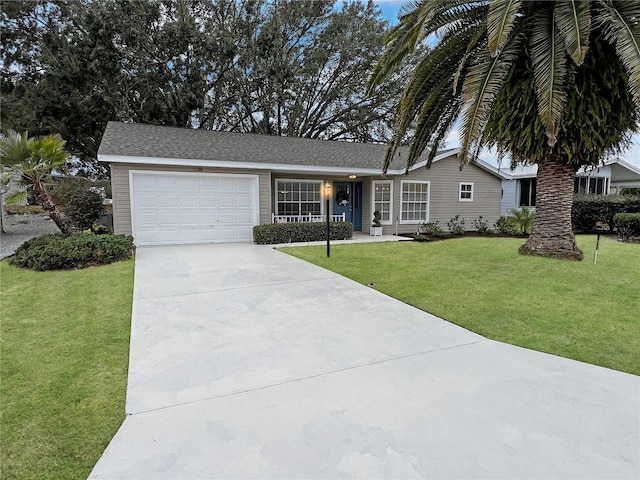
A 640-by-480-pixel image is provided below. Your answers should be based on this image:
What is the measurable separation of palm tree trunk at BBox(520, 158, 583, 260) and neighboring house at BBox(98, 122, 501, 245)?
6.18 m

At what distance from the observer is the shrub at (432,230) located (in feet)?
43.4

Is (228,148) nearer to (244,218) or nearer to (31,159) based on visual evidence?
(244,218)

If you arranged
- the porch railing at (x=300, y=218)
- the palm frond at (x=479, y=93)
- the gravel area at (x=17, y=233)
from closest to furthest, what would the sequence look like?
the palm frond at (x=479, y=93) → the gravel area at (x=17, y=233) → the porch railing at (x=300, y=218)

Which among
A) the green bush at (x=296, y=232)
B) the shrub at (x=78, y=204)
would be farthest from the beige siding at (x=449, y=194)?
the shrub at (x=78, y=204)

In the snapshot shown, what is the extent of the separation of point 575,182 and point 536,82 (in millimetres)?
15387

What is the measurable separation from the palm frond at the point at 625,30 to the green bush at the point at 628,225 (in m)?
7.64

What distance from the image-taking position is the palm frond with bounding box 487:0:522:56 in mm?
5188

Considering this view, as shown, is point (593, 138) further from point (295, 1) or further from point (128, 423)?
point (295, 1)

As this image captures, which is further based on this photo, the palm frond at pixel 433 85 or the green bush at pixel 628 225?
the green bush at pixel 628 225

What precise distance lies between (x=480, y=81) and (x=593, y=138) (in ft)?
9.46

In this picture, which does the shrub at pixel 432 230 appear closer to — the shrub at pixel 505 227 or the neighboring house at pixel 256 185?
the neighboring house at pixel 256 185

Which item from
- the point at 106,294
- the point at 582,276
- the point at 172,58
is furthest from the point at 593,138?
the point at 172,58

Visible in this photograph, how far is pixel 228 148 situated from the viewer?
40.6ft

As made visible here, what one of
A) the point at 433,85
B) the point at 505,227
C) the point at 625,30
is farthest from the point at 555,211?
the point at 505,227
